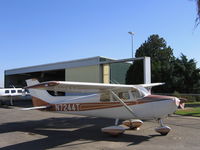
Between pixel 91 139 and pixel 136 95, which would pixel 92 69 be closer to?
pixel 136 95

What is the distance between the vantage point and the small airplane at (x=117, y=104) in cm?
950

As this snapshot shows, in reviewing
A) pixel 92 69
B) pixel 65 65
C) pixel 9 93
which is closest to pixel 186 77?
pixel 92 69

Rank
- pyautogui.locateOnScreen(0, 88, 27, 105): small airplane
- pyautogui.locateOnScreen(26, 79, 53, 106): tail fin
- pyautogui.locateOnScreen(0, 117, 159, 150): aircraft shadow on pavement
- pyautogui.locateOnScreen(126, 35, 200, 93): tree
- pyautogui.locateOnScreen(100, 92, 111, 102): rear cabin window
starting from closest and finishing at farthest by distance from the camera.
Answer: pyautogui.locateOnScreen(0, 117, 159, 150): aircraft shadow on pavement < pyautogui.locateOnScreen(100, 92, 111, 102): rear cabin window < pyautogui.locateOnScreen(26, 79, 53, 106): tail fin < pyautogui.locateOnScreen(0, 88, 27, 105): small airplane < pyautogui.locateOnScreen(126, 35, 200, 93): tree

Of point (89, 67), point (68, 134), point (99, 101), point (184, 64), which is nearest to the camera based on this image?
point (68, 134)

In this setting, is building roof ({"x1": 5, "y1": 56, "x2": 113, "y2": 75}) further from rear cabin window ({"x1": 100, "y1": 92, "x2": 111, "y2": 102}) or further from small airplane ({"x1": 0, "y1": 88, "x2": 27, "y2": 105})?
rear cabin window ({"x1": 100, "y1": 92, "x2": 111, "y2": 102})

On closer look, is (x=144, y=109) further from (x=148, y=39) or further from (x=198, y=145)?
(x=148, y=39)

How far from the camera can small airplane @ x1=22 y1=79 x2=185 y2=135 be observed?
9.50 m

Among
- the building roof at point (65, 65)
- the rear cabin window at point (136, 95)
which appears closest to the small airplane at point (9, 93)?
the building roof at point (65, 65)

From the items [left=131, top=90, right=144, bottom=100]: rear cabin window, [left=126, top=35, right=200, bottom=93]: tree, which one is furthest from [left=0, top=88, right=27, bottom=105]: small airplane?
[left=131, top=90, right=144, bottom=100]: rear cabin window

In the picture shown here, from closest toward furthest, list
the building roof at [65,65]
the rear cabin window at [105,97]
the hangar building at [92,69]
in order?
the rear cabin window at [105,97] → the hangar building at [92,69] → the building roof at [65,65]

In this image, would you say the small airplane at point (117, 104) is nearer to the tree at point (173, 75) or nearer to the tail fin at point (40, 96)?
the tail fin at point (40, 96)

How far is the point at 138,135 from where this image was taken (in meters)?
9.84

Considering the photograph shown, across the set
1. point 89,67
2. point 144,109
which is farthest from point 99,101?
point 89,67

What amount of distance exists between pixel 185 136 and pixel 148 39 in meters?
60.2
